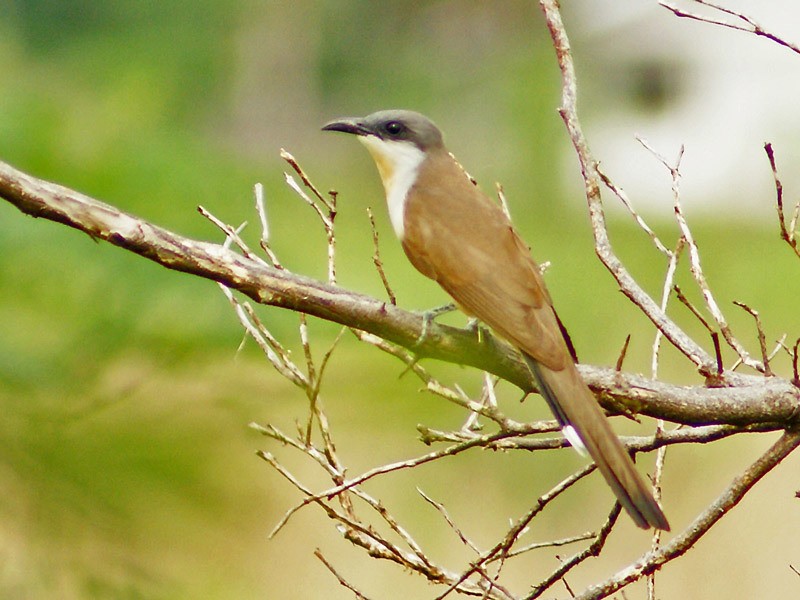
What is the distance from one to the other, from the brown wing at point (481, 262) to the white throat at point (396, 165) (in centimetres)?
6

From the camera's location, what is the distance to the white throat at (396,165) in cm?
273

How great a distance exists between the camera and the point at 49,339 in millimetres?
3666

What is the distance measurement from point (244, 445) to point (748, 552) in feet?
6.66

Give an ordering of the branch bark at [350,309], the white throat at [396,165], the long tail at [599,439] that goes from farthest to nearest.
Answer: the white throat at [396,165]
the long tail at [599,439]
the branch bark at [350,309]

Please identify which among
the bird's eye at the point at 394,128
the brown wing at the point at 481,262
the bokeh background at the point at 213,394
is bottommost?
the bokeh background at the point at 213,394

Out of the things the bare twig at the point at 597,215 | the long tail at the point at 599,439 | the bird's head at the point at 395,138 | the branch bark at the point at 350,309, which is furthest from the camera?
the bird's head at the point at 395,138

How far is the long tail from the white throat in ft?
2.74

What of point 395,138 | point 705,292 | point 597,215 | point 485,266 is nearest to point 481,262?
point 485,266

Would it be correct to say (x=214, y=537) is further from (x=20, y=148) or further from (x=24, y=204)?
(x=24, y=204)

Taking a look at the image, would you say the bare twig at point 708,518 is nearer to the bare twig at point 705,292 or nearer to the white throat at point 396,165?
the bare twig at point 705,292

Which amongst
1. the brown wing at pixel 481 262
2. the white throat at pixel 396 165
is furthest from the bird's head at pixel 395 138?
the brown wing at pixel 481 262

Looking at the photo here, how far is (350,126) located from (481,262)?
75cm

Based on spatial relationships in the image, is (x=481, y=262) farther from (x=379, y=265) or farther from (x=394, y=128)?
(x=394, y=128)

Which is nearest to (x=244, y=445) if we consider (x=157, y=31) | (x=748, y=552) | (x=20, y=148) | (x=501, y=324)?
(x=20, y=148)
